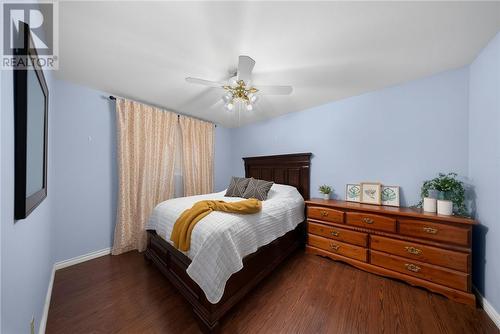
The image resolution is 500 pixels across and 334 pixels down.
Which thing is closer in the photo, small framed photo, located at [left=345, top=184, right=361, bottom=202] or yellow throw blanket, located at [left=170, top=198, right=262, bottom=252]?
yellow throw blanket, located at [left=170, top=198, right=262, bottom=252]

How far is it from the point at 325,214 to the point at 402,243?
0.84 metres

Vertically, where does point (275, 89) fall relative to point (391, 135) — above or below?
above

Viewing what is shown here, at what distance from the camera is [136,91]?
253 centimetres

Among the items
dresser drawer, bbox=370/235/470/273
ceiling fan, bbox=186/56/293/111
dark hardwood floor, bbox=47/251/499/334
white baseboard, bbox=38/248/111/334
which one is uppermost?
ceiling fan, bbox=186/56/293/111

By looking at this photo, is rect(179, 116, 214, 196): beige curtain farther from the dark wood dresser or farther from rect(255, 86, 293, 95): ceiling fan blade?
the dark wood dresser

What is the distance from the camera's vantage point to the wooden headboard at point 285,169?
10.4 feet

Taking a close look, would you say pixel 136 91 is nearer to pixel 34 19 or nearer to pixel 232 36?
pixel 34 19

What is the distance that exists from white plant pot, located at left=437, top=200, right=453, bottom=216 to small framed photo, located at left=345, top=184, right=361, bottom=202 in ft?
2.72

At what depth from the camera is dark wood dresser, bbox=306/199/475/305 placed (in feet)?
5.51

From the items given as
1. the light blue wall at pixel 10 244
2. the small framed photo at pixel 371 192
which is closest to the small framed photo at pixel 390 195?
the small framed photo at pixel 371 192

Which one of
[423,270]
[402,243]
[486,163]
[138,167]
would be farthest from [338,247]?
[138,167]

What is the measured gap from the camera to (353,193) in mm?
2693

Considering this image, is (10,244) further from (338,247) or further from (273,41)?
(338,247)

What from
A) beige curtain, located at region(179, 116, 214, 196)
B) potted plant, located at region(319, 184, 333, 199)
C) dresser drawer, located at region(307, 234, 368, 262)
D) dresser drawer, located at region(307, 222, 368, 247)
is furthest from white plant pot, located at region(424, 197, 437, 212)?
beige curtain, located at region(179, 116, 214, 196)
